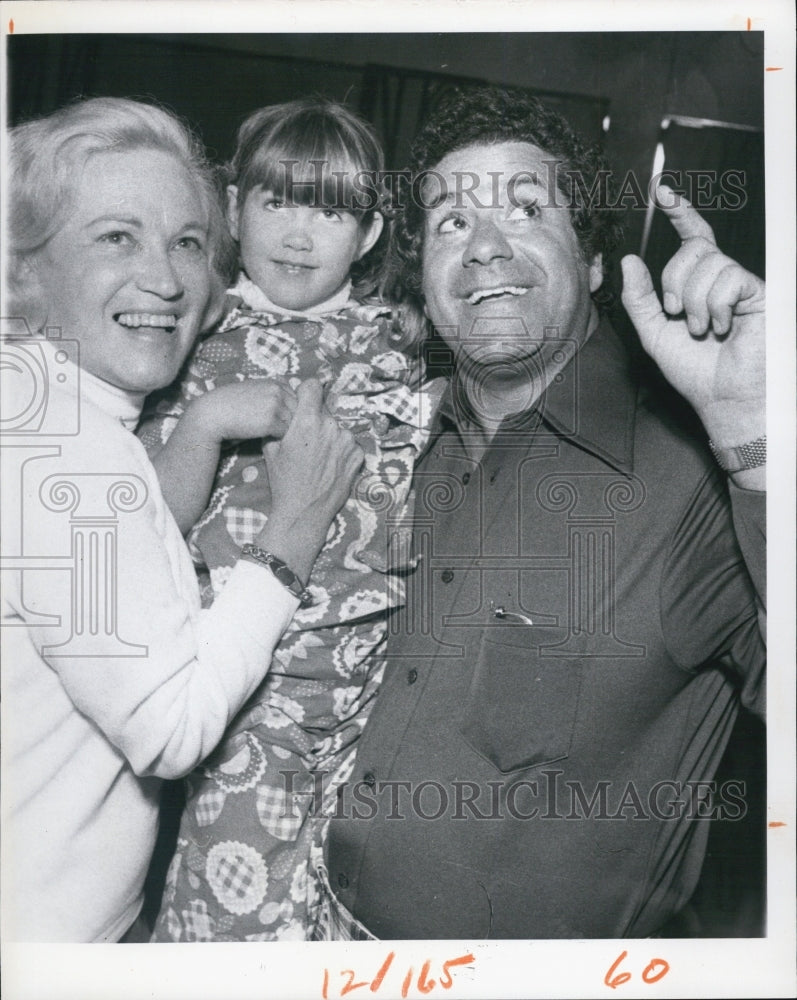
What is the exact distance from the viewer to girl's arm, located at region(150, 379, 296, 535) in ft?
5.99

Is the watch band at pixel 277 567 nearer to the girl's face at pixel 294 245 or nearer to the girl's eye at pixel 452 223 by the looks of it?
the girl's face at pixel 294 245

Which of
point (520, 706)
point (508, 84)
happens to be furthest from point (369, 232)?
point (520, 706)

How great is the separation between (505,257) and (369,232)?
25 cm

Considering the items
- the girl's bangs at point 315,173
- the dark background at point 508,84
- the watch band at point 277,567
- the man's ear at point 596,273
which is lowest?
the watch band at point 277,567

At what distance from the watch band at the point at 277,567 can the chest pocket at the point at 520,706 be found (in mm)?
339

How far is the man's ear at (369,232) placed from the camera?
1861 millimetres

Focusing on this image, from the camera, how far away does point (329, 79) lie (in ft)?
6.13

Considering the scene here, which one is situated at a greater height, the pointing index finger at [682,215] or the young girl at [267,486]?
the pointing index finger at [682,215]

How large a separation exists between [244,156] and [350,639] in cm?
88

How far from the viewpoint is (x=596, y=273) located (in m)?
1.86

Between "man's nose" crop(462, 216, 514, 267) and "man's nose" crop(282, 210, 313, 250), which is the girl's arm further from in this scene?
"man's nose" crop(462, 216, 514, 267)

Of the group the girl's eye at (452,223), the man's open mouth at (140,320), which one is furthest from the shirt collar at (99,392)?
the girl's eye at (452,223)

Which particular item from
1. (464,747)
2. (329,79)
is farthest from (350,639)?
(329,79)

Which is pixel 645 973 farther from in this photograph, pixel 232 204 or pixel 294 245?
pixel 232 204
